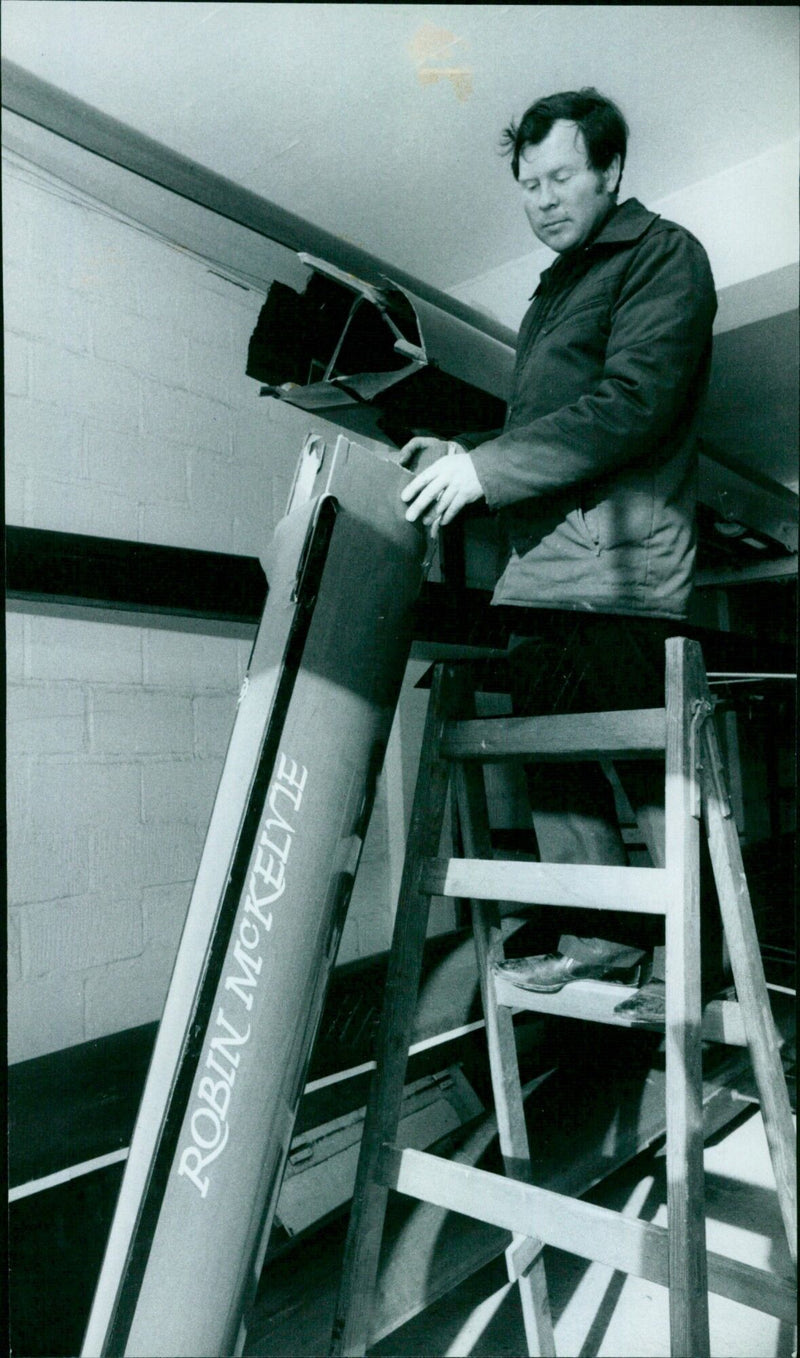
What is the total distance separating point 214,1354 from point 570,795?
71 cm

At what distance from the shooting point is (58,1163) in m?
0.97

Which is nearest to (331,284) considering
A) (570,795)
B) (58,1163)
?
(570,795)

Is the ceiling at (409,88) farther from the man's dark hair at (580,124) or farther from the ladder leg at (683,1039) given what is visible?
the ladder leg at (683,1039)

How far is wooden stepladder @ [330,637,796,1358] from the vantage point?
83 cm

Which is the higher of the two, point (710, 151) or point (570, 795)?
point (710, 151)

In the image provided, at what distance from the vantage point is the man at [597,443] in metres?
0.96

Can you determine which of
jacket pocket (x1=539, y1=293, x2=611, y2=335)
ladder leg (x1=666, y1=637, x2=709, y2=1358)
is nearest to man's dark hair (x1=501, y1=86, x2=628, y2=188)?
jacket pocket (x1=539, y1=293, x2=611, y2=335)

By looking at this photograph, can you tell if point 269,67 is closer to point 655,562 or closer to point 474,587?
point 655,562

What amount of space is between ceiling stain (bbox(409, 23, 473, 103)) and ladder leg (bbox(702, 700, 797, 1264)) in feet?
2.52

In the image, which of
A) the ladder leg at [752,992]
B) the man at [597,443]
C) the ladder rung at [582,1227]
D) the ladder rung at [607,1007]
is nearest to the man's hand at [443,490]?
the man at [597,443]

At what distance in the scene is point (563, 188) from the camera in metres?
1.04

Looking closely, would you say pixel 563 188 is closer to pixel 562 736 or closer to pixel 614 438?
pixel 614 438

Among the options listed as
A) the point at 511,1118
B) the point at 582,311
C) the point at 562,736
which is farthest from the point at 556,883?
the point at 582,311

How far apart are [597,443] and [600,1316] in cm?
130
